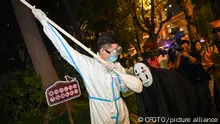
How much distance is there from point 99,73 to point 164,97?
1153mm

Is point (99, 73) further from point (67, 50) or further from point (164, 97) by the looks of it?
point (164, 97)

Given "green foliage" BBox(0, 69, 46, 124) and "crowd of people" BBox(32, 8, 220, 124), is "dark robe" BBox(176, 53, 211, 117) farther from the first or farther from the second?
"green foliage" BBox(0, 69, 46, 124)

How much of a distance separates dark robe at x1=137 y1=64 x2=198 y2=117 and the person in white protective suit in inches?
24.3

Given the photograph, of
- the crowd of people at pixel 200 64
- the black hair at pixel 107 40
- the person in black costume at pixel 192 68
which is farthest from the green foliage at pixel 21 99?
the black hair at pixel 107 40

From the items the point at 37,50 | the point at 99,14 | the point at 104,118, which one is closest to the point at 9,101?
the point at 37,50

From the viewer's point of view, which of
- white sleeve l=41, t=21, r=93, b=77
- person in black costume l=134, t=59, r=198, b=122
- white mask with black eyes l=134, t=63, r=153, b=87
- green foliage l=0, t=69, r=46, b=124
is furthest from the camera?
green foliage l=0, t=69, r=46, b=124

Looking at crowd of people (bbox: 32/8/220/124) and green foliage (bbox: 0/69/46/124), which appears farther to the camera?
green foliage (bbox: 0/69/46/124)

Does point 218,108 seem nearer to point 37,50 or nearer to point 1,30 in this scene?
point 37,50

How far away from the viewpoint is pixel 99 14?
14180 mm

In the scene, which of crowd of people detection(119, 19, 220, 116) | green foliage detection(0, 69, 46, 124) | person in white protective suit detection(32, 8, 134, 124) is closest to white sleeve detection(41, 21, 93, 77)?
person in white protective suit detection(32, 8, 134, 124)

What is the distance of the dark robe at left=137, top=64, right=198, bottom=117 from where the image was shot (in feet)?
10.00

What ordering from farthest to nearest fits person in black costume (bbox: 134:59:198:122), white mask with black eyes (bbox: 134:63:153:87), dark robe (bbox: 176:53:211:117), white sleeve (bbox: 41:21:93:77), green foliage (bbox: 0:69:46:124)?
1. green foliage (bbox: 0:69:46:124)
2. dark robe (bbox: 176:53:211:117)
3. person in black costume (bbox: 134:59:198:122)
4. white mask with black eyes (bbox: 134:63:153:87)
5. white sleeve (bbox: 41:21:93:77)

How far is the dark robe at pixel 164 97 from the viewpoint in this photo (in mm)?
3047

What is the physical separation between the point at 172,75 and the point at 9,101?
14.4ft
